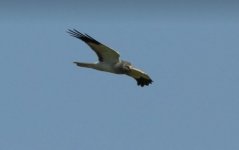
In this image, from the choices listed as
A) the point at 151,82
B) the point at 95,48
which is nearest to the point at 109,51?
the point at 95,48

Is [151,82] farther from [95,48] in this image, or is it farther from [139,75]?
[95,48]

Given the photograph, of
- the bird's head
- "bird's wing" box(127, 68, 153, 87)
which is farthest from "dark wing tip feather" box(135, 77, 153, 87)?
the bird's head

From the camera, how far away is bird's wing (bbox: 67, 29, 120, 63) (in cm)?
2431

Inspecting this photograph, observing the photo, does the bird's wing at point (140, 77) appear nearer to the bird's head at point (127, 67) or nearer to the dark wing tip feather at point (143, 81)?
the dark wing tip feather at point (143, 81)

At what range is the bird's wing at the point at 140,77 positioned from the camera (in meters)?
25.5

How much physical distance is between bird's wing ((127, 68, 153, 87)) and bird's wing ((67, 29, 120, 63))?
3.39 ft

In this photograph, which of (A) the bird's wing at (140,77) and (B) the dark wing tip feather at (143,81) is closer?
(A) the bird's wing at (140,77)

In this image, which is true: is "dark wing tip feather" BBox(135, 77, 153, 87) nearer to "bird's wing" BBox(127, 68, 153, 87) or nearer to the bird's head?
"bird's wing" BBox(127, 68, 153, 87)

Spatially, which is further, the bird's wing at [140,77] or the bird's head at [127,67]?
the bird's wing at [140,77]

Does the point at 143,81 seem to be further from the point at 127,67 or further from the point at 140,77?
the point at 127,67

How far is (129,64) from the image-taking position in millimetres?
25125

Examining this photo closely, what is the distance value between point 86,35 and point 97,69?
1.03 m

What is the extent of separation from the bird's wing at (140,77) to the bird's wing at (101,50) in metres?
1.03

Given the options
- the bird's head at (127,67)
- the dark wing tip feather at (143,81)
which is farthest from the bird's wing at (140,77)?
the bird's head at (127,67)
